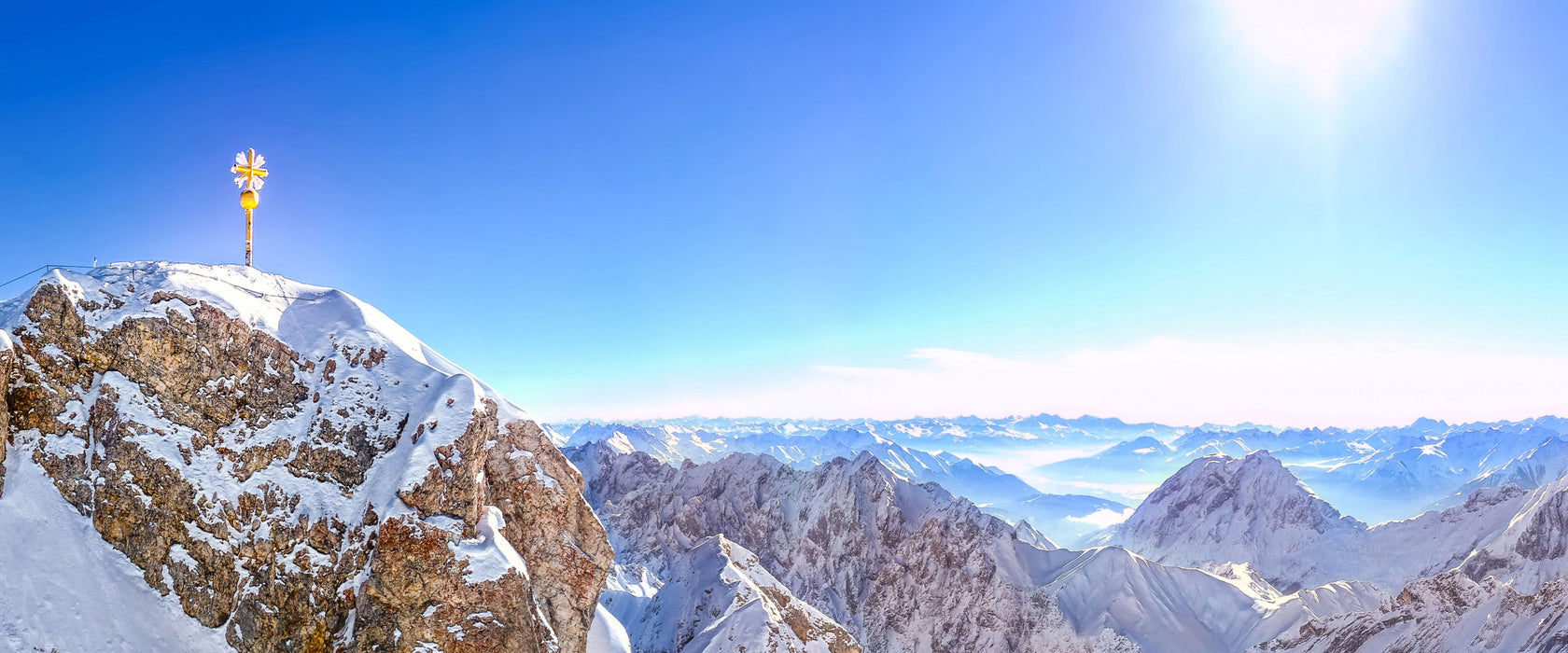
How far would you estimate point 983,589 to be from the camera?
549ft

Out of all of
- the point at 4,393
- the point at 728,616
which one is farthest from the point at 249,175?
the point at 728,616

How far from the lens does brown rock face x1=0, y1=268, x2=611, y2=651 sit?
40.1 meters

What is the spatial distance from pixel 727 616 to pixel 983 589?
95015 millimetres

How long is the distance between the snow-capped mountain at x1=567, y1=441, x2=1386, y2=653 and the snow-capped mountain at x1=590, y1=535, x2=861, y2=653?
6203 centimetres

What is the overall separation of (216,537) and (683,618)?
77.3 metres

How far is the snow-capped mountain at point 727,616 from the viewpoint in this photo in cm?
9194

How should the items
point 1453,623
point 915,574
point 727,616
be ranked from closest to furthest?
point 727,616 → point 1453,623 → point 915,574

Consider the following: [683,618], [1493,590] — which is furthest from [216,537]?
[1493,590]

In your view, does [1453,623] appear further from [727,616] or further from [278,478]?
[278,478]

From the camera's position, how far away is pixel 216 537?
4103cm

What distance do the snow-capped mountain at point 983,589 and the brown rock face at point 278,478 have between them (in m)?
140

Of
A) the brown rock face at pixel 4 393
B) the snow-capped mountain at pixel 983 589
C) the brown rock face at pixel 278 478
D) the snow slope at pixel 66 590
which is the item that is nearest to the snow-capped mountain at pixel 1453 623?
the snow-capped mountain at pixel 983 589

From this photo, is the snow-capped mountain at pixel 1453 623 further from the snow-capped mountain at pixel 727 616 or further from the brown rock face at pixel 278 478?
the brown rock face at pixel 278 478

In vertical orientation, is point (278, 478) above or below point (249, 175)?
below
